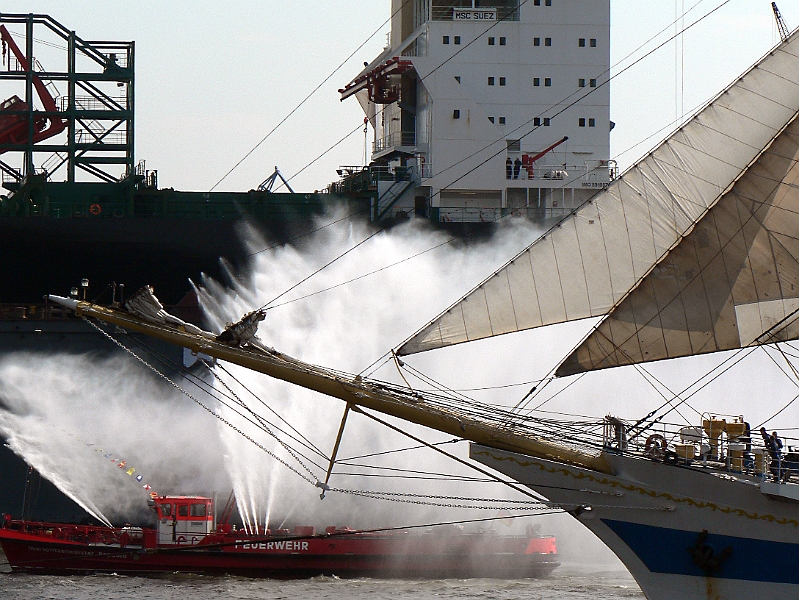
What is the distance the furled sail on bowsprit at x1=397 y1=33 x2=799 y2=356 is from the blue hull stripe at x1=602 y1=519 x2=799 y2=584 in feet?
11.2

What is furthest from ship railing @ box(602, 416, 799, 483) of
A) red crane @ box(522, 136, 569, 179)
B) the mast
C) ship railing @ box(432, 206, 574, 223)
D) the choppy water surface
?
red crane @ box(522, 136, 569, 179)

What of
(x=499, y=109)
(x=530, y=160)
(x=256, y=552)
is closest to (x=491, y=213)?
(x=530, y=160)

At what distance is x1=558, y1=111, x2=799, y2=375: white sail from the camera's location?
82.9 ft

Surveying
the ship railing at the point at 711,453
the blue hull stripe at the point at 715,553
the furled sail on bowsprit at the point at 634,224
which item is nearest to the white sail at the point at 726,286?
the furled sail on bowsprit at the point at 634,224

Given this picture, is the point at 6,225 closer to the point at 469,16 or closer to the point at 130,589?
the point at 469,16

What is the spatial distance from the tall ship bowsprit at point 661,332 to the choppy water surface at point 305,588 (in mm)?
7955

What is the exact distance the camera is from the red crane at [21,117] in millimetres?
62031

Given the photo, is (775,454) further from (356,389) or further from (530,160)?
(530,160)

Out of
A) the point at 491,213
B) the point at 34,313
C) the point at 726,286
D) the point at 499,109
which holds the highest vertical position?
the point at 499,109

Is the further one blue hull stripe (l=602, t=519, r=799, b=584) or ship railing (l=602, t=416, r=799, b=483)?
ship railing (l=602, t=416, r=799, b=483)

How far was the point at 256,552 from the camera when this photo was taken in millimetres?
36656

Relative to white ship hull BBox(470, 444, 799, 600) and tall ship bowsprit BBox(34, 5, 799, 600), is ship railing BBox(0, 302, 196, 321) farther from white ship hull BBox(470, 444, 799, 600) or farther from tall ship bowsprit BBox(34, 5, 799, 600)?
white ship hull BBox(470, 444, 799, 600)

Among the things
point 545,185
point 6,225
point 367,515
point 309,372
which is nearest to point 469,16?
point 545,185

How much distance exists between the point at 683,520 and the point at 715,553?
81 centimetres
